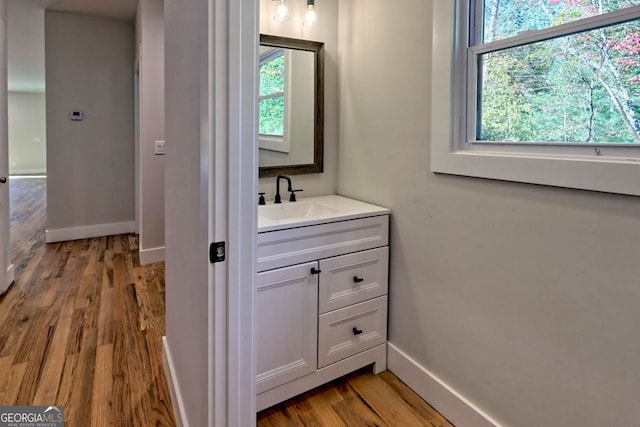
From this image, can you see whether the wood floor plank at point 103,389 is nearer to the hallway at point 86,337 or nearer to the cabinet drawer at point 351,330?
the hallway at point 86,337

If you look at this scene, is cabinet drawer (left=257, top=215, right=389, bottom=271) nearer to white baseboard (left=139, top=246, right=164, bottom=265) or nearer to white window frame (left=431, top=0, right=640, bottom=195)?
white window frame (left=431, top=0, right=640, bottom=195)

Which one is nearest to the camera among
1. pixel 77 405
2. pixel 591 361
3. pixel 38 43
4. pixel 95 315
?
pixel 591 361

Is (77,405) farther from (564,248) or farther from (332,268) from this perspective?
(564,248)

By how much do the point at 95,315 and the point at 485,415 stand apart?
2.30 meters

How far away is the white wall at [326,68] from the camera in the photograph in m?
2.16

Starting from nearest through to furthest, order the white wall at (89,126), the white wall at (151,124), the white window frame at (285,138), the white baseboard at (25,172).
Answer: the white window frame at (285,138)
the white wall at (151,124)
the white wall at (89,126)
the white baseboard at (25,172)

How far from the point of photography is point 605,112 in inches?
48.1

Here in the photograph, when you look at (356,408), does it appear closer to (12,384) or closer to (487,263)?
(487,263)

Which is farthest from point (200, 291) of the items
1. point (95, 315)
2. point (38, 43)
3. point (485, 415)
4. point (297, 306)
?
point (38, 43)

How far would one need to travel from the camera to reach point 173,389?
172cm

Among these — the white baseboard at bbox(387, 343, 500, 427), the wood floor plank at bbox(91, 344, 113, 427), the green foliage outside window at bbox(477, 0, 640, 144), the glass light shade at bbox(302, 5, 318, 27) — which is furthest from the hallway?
the glass light shade at bbox(302, 5, 318, 27)

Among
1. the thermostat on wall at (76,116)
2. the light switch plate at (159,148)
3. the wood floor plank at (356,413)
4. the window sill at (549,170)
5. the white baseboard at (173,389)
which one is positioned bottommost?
the wood floor plank at (356,413)

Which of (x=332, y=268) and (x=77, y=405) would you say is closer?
(x=77, y=405)

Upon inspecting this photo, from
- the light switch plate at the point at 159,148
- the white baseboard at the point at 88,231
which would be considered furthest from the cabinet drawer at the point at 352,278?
the white baseboard at the point at 88,231
